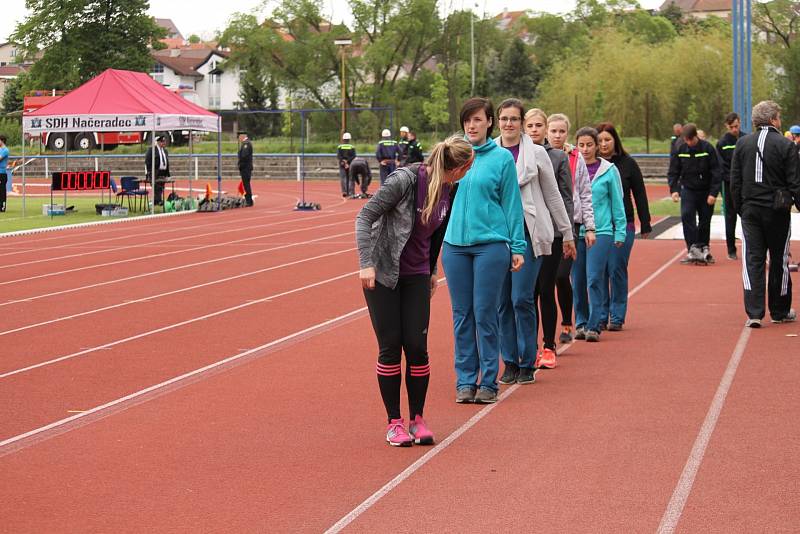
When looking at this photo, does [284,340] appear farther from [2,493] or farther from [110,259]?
[110,259]

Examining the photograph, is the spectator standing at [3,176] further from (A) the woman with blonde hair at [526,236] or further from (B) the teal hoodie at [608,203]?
(A) the woman with blonde hair at [526,236]

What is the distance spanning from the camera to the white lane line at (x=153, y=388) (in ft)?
23.2

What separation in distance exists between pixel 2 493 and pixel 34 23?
7454cm

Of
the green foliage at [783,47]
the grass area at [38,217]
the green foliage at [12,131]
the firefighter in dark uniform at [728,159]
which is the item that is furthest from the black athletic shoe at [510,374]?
the green foliage at [12,131]

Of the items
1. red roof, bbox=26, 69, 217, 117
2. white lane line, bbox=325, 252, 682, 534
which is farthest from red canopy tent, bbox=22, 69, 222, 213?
white lane line, bbox=325, 252, 682, 534

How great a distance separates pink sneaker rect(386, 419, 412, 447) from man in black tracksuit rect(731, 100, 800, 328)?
17.2 ft

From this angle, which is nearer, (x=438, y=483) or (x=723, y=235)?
(x=438, y=483)

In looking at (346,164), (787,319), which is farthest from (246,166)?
(787,319)

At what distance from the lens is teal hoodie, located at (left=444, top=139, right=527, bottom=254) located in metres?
7.72

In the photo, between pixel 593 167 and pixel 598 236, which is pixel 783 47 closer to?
pixel 593 167

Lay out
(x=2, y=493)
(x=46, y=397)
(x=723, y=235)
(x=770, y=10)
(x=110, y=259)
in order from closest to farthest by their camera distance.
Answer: (x=2, y=493) → (x=46, y=397) → (x=110, y=259) → (x=723, y=235) → (x=770, y=10)

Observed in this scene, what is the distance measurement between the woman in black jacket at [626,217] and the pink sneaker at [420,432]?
13.6 feet

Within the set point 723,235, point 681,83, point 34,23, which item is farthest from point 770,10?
point 723,235

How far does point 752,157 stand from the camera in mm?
11156
